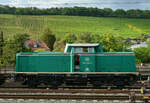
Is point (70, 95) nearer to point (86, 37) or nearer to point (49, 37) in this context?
point (86, 37)

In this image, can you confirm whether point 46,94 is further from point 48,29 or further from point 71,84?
point 48,29

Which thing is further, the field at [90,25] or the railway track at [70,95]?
the field at [90,25]

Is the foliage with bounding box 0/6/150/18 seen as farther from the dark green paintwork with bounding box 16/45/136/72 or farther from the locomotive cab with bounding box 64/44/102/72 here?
the locomotive cab with bounding box 64/44/102/72

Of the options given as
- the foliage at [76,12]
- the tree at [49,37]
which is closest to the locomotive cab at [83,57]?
the foliage at [76,12]

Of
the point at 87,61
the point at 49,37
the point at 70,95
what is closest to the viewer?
the point at 70,95

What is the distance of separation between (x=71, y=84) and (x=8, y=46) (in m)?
19.8

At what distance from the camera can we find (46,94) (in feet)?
42.0

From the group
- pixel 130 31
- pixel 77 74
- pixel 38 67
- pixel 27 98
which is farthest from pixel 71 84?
pixel 130 31

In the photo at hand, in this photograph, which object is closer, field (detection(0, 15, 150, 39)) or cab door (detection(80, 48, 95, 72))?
cab door (detection(80, 48, 95, 72))

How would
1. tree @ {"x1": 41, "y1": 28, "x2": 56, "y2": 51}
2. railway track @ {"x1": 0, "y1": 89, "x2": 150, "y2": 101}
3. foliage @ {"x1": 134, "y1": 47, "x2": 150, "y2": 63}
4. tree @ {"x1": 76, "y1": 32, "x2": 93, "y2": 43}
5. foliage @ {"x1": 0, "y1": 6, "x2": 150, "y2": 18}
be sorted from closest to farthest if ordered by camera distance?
1. railway track @ {"x1": 0, "y1": 89, "x2": 150, "y2": 101}
2. foliage @ {"x1": 134, "y1": 47, "x2": 150, "y2": 63}
3. foliage @ {"x1": 0, "y1": 6, "x2": 150, "y2": 18}
4. tree @ {"x1": 76, "y1": 32, "x2": 93, "y2": 43}
5. tree @ {"x1": 41, "y1": 28, "x2": 56, "y2": 51}

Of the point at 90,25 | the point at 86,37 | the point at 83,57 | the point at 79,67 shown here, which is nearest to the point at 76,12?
the point at 90,25

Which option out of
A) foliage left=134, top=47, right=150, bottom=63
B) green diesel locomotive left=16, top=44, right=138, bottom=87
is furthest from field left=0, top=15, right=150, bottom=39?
green diesel locomotive left=16, top=44, right=138, bottom=87

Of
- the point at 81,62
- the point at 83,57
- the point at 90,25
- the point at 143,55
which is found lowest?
the point at 143,55

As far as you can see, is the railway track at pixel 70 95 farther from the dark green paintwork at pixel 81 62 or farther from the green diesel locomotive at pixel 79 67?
the dark green paintwork at pixel 81 62
